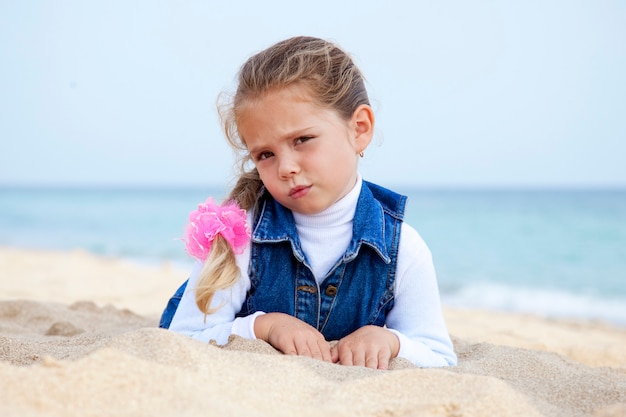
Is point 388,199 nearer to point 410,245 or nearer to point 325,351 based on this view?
point 410,245

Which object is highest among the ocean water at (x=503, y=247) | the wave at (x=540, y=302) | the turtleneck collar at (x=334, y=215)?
the turtleneck collar at (x=334, y=215)

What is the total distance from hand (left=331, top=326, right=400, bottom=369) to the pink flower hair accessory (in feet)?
1.87

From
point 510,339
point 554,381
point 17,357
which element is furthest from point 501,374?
point 510,339

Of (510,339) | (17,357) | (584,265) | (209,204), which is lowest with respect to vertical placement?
(584,265)

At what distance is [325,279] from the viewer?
2592mm

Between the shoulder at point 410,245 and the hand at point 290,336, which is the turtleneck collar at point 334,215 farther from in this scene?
the hand at point 290,336

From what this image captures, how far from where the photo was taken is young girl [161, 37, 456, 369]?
7.92ft

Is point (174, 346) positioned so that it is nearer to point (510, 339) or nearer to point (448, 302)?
point (510, 339)

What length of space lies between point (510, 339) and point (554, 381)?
219 centimetres

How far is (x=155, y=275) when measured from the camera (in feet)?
26.6

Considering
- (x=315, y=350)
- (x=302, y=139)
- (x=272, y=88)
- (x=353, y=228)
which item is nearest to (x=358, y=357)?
(x=315, y=350)

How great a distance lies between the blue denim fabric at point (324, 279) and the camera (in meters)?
2.59

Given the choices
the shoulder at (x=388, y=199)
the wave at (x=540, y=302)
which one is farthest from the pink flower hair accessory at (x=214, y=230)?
the wave at (x=540, y=302)

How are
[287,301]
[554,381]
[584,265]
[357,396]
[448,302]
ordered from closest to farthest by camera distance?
[357,396] < [554,381] < [287,301] < [448,302] < [584,265]
